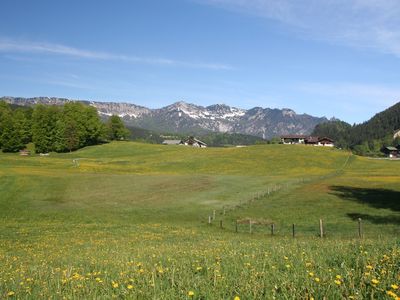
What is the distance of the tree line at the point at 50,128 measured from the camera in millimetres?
144625

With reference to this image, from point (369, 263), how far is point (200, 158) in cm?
11576

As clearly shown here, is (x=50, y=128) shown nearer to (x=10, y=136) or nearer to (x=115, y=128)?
(x=10, y=136)

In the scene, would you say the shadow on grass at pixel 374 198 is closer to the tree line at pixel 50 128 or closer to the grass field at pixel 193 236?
the grass field at pixel 193 236

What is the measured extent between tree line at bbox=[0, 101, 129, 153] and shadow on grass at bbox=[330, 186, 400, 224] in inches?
4226

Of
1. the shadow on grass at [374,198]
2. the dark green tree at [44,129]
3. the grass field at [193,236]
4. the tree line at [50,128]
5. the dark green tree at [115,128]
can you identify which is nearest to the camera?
the grass field at [193,236]

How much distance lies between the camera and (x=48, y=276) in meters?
11.0

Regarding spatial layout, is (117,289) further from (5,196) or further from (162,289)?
(5,196)

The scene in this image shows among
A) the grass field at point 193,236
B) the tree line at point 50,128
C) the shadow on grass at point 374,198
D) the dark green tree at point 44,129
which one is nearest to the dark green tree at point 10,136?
the tree line at point 50,128

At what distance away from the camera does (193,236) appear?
32375 mm

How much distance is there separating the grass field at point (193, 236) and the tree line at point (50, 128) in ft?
110

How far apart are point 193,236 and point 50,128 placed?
418ft

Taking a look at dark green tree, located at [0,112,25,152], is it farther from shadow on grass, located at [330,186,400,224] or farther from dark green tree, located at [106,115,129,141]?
shadow on grass, located at [330,186,400,224]

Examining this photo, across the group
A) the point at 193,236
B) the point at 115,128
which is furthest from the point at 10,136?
the point at 193,236

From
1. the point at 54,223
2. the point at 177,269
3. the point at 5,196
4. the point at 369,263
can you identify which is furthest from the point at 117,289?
the point at 5,196
